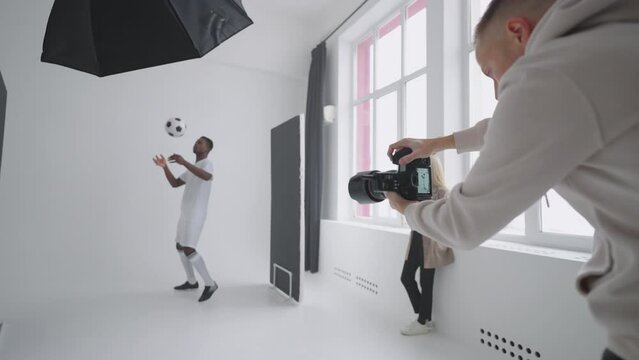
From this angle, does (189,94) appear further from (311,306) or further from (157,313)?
(311,306)

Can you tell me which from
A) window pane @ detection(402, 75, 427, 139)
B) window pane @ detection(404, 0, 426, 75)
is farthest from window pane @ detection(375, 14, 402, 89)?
window pane @ detection(402, 75, 427, 139)

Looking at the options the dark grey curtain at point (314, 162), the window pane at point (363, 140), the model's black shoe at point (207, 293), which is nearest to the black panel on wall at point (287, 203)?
the model's black shoe at point (207, 293)

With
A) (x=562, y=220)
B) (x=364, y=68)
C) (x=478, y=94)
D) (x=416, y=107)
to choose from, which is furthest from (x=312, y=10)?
(x=562, y=220)

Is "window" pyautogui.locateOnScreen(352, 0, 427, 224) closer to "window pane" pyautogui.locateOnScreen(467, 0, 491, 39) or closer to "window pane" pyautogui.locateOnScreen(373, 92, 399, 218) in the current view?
"window pane" pyautogui.locateOnScreen(373, 92, 399, 218)

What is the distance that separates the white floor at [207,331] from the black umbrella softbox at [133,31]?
1.62 meters

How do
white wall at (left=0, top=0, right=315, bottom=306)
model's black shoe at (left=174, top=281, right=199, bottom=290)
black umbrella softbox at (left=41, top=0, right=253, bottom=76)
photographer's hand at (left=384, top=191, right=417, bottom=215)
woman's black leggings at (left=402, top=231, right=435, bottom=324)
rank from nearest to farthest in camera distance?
photographer's hand at (left=384, top=191, right=417, bottom=215), black umbrella softbox at (left=41, top=0, right=253, bottom=76), woman's black leggings at (left=402, top=231, right=435, bottom=324), white wall at (left=0, top=0, right=315, bottom=306), model's black shoe at (left=174, top=281, right=199, bottom=290)

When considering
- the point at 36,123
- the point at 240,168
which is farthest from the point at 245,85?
the point at 36,123

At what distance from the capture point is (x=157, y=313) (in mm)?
2650

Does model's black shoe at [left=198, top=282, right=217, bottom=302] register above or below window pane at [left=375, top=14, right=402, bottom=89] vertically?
below

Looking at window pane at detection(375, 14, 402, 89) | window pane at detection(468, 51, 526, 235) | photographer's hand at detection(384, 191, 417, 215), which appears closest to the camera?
photographer's hand at detection(384, 191, 417, 215)

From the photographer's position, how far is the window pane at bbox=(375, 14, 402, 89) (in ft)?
11.3

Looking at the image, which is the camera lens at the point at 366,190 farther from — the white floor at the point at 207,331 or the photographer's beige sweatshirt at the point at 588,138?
the white floor at the point at 207,331

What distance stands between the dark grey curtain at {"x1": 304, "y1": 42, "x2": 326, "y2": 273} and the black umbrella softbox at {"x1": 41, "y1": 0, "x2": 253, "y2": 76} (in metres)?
2.63

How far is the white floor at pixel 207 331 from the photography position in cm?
200
